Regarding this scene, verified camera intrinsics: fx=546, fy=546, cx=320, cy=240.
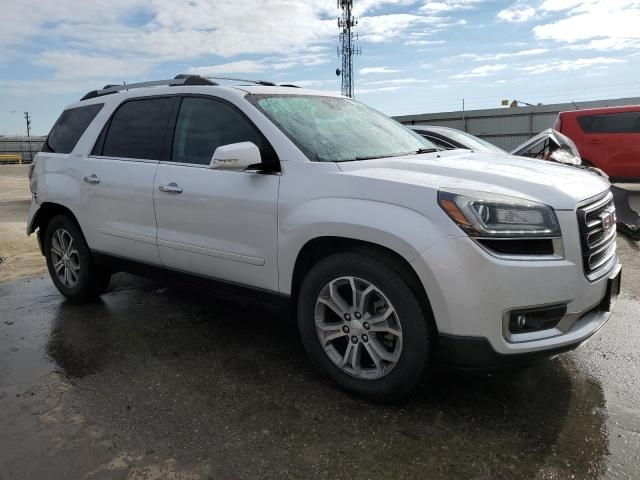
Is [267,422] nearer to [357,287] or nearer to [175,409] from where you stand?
[175,409]

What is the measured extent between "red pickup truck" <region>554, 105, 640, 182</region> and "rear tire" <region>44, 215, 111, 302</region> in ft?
34.0

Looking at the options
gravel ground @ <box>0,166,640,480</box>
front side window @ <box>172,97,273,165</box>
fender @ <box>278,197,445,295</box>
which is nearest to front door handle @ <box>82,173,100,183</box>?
front side window @ <box>172,97,273,165</box>

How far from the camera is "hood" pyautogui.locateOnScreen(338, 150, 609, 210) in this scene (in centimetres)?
269

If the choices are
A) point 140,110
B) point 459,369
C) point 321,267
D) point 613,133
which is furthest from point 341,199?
point 613,133

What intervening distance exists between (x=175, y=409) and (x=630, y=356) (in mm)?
2840

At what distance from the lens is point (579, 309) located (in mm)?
2662

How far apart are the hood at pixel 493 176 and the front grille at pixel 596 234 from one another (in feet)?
0.24

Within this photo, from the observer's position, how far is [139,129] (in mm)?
4195

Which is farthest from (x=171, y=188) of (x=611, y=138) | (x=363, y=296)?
(x=611, y=138)

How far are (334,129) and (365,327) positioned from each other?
4.53 ft

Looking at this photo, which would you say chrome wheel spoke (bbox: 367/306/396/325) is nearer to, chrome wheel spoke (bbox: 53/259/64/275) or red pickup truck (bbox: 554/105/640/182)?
chrome wheel spoke (bbox: 53/259/64/275)

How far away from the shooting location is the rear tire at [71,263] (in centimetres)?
465

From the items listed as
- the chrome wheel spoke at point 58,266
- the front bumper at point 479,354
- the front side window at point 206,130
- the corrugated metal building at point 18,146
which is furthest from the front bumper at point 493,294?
the corrugated metal building at point 18,146

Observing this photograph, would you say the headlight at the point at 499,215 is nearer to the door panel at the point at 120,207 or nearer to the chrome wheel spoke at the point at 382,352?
the chrome wheel spoke at the point at 382,352
